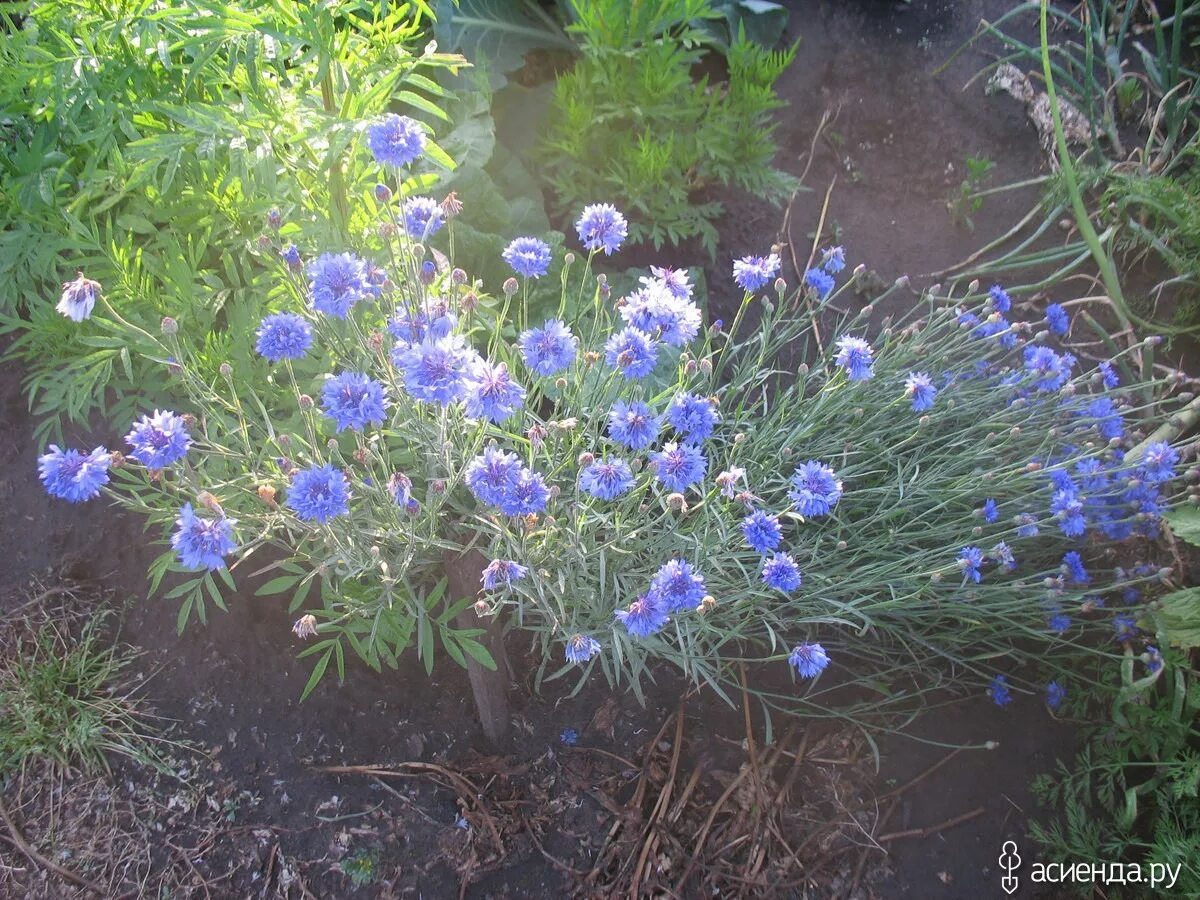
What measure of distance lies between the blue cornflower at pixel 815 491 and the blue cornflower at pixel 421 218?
2.72 ft

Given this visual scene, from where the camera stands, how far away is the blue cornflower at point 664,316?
1.68 metres

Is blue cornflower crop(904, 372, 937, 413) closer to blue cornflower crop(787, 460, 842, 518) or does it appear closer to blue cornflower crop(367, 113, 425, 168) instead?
blue cornflower crop(787, 460, 842, 518)

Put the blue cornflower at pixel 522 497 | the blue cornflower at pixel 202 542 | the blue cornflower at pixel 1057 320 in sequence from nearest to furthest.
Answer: the blue cornflower at pixel 202 542
the blue cornflower at pixel 522 497
the blue cornflower at pixel 1057 320

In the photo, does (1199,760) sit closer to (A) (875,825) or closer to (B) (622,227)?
(A) (875,825)

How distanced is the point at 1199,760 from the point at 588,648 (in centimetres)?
130

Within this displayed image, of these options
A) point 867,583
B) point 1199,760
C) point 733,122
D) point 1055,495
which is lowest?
point 1199,760

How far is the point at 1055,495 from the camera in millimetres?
1901

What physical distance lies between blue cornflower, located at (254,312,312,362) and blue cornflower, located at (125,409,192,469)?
0.19 metres

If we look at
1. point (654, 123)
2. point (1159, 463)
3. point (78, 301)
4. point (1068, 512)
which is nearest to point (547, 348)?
point (78, 301)

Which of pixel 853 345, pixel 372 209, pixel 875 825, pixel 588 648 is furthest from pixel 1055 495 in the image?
pixel 372 209

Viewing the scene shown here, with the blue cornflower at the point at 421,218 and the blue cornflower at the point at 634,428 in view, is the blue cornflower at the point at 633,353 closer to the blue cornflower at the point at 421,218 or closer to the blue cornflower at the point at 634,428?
the blue cornflower at the point at 634,428

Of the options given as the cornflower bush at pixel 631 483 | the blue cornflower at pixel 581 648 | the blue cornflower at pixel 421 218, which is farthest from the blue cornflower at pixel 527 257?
the blue cornflower at pixel 581 648

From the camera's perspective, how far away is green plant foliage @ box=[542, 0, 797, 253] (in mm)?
2666

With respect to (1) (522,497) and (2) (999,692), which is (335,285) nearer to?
(1) (522,497)
